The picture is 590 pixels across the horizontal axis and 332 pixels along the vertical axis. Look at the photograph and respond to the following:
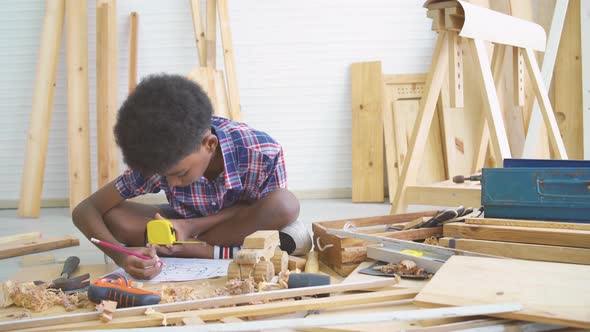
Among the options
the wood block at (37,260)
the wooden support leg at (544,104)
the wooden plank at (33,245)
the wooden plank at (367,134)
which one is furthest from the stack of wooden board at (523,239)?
the wooden plank at (367,134)

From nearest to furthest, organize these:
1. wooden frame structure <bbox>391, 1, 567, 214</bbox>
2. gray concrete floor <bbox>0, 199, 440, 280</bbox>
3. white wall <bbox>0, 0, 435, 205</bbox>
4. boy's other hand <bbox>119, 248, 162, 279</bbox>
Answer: boy's other hand <bbox>119, 248, 162, 279</bbox> < wooden frame structure <bbox>391, 1, 567, 214</bbox> < gray concrete floor <bbox>0, 199, 440, 280</bbox> < white wall <bbox>0, 0, 435, 205</bbox>

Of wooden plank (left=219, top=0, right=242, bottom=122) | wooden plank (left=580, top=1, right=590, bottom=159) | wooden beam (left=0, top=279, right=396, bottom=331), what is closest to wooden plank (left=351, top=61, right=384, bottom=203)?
wooden plank (left=219, top=0, right=242, bottom=122)

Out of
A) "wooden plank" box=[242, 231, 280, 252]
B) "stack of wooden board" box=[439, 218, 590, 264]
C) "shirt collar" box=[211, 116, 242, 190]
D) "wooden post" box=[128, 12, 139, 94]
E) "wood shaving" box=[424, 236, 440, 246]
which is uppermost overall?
"wooden post" box=[128, 12, 139, 94]

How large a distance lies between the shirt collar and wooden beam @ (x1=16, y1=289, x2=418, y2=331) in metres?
0.67

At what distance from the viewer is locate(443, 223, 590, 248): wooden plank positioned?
1.79 meters

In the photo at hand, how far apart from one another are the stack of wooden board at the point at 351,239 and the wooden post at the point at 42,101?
2.75 m

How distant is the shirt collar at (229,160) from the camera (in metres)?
2.11

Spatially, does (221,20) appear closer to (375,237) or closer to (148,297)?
(375,237)

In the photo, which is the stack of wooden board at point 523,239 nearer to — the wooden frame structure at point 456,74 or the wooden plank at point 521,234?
the wooden plank at point 521,234

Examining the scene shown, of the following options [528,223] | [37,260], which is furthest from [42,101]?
[528,223]

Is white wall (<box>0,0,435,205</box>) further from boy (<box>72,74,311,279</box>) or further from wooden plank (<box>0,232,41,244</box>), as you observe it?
boy (<box>72,74,311,279</box>)

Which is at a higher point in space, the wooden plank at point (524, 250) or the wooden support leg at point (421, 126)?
the wooden support leg at point (421, 126)

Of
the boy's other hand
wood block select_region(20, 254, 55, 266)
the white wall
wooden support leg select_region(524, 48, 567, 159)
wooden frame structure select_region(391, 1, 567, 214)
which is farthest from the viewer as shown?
the white wall

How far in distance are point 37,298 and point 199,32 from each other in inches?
116
